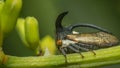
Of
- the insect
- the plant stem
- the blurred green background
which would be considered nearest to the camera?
the plant stem

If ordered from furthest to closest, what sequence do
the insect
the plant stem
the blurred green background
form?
the blurred green background
the insect
the plant stem

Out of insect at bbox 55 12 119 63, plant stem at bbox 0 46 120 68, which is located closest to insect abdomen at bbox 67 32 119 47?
insect at bbox 55 12 119 63

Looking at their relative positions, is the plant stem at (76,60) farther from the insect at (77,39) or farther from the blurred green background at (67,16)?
the blurred green background at (67,16)

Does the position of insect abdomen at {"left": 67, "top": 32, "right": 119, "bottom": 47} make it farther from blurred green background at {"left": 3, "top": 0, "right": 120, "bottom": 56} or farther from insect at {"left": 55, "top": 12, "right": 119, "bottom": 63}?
blurred green background at {"left": 3, "top": 0, "right": 120, "bottom": 56}

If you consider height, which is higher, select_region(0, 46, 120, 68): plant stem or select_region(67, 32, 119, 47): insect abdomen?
select_region(67, 32, 119, 47): insect abdomen

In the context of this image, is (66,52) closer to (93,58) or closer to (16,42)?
(93,58)

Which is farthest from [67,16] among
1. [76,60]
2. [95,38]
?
[76,60]

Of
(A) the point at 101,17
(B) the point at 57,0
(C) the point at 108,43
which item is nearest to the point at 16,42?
(B) the point at 57,0
